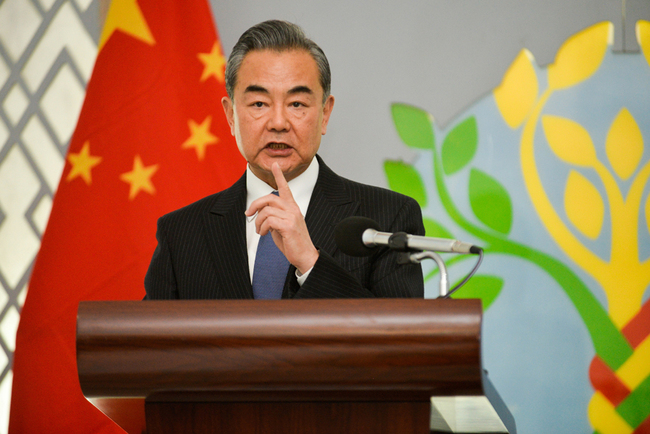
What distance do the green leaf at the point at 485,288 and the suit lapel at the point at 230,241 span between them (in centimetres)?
137

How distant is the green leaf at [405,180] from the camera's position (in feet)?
8.75

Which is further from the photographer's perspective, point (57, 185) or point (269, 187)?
point (57, 185)

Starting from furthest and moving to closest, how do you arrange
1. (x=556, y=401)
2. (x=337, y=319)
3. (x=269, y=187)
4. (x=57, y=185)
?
(x=57, y=185) → (x=556, y=401) → (x=269, y=187) → (x=337, y=319)

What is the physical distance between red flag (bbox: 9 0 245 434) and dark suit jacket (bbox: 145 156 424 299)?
1.17 meters

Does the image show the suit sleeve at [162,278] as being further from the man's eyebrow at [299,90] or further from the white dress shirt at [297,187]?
the man's eyebrow at [299,90]

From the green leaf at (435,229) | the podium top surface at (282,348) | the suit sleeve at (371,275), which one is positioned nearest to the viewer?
the podium top surface at (282,348)

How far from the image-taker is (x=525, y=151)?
2617 millimetres

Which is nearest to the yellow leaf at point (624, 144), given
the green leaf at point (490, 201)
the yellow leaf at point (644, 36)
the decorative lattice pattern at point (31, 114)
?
the yellow leaf at point (644, 36)

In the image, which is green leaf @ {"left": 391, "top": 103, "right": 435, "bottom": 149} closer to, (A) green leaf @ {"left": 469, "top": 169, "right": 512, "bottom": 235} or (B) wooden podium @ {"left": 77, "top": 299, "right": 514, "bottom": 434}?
(A) green leaf @ {"left": 469, "top": 169, "right": 512, "bottom": 235}

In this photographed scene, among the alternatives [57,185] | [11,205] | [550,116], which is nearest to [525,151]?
[550,116]

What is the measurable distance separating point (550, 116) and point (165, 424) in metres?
2.22

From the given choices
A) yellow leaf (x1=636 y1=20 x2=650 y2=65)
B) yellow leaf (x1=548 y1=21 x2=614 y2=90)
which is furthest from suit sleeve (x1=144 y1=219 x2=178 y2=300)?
yellow leaf (x1=636 y1=20 x2=650 y2=65)

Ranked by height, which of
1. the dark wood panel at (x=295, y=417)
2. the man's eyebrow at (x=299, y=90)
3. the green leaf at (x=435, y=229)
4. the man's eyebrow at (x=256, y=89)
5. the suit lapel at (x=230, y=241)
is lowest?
the dark wood panel at (x=295, y=417)

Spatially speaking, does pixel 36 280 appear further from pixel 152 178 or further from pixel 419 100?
pixel 419 100
